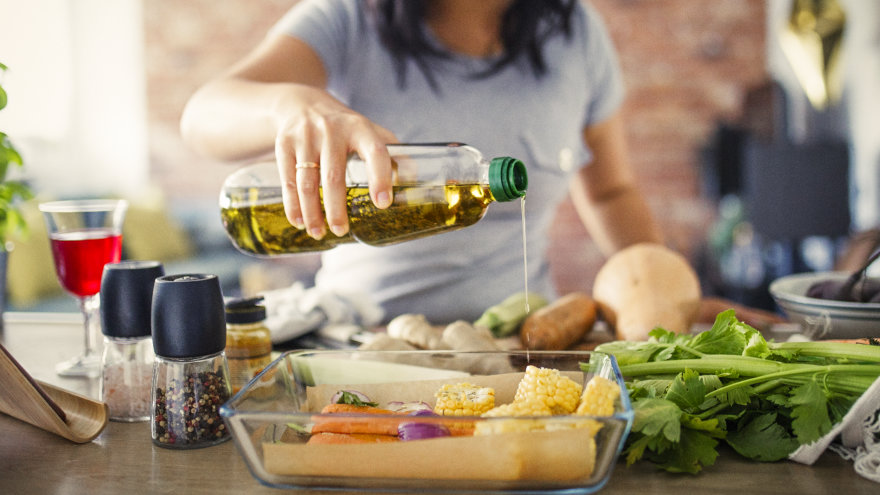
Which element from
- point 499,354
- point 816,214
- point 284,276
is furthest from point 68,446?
point 284,276

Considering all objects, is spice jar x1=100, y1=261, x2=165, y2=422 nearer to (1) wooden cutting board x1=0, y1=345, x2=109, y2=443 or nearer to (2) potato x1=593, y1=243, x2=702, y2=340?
(1) wooden cutting board x1=0, y1=345, x2=109, y2=443

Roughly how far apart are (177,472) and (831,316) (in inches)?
30.9

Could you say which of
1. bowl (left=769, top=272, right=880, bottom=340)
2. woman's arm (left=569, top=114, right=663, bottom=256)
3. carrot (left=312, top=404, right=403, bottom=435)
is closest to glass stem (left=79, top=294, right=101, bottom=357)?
A: carrot (left=312, top=404, right=403, bottom=435)

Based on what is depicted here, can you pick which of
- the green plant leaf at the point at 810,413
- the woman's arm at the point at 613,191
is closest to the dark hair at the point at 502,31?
the woman's arm at the point at 613,191

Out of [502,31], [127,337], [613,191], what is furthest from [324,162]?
[613,191]

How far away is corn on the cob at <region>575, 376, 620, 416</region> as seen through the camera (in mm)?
568

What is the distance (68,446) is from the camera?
707 mm

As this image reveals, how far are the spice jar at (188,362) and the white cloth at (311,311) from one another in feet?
1.14

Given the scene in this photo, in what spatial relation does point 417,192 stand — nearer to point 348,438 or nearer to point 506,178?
point 506,178

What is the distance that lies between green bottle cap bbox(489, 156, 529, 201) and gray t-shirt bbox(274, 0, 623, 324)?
0.79 meters

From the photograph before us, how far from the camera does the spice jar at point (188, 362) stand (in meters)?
0.67

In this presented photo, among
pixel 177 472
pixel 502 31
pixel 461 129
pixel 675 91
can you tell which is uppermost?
pixel 675 91

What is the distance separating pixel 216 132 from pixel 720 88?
3.63 metres

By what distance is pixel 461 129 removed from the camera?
1.46 metres
